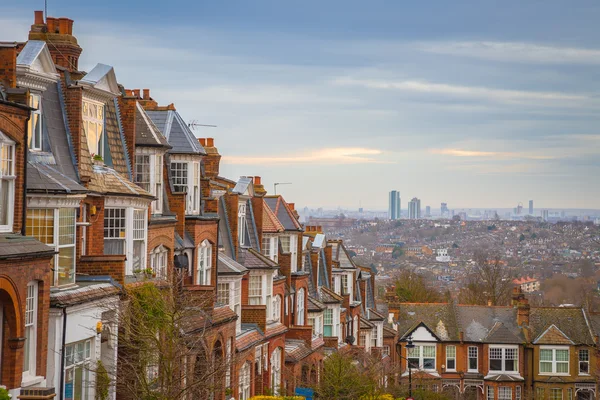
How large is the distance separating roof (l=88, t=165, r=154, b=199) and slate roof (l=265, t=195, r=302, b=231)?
23.7 m

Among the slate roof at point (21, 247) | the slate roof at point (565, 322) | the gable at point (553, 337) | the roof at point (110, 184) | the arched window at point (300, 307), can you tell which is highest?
the roof at point (110, 184)

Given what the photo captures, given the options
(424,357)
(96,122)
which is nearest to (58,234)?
(96,122)

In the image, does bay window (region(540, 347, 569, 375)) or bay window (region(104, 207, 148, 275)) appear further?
bay window (region(540, 347, 569, 375))

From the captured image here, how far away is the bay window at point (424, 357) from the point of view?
81125mm

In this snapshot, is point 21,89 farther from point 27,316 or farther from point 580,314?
point 580,314

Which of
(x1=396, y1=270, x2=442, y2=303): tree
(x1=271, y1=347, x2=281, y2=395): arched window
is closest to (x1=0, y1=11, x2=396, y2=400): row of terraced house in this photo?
(x1=271, y1=347, x2=281, y2=395): arched window

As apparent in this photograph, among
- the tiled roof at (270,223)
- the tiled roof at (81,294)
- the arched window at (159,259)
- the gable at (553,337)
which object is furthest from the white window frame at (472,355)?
the tiled roof at (81,294)

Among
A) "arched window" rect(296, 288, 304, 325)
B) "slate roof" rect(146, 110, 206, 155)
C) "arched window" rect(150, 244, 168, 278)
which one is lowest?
"arched window" rect(296, 288, 304, 325)

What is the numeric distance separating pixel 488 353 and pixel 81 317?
62.0 m

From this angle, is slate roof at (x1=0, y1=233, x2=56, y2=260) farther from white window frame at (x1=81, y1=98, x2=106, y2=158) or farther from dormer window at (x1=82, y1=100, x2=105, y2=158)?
dormer window at (x1=82, y1=100, x2=105, y2=158)

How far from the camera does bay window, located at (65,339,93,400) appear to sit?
2211 centimetres

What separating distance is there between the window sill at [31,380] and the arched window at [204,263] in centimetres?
1503

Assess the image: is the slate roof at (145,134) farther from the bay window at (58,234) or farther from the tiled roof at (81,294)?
the tiled roof at (81,294)

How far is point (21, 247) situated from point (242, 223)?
25480mm
